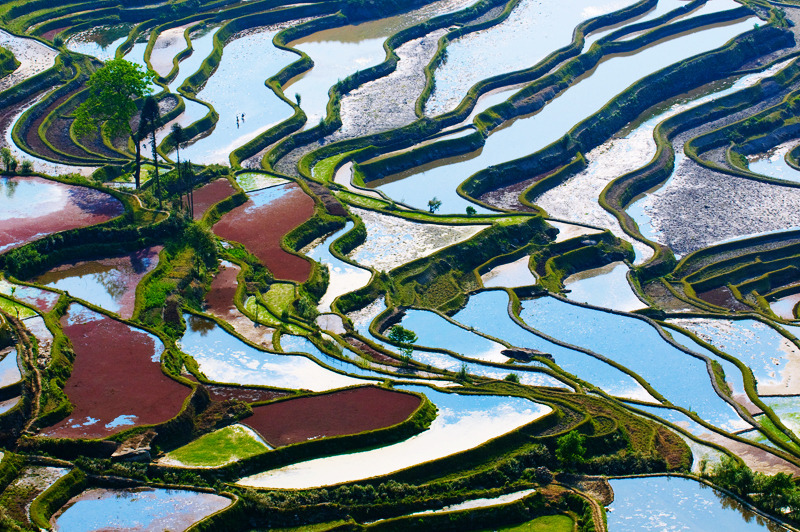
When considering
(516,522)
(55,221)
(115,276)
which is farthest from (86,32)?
(516,522)

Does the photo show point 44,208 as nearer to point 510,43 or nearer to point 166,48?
point 166,48

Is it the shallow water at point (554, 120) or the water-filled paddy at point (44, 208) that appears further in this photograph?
the shallow water at point (554, 120)

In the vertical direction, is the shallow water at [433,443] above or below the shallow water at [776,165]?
above

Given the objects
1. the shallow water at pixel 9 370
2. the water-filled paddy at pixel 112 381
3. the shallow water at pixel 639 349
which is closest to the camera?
the water-filled paddy at pixel 112 381

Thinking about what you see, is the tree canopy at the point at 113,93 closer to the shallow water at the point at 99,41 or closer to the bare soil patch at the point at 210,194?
the bare soil patch at the point at 210,194

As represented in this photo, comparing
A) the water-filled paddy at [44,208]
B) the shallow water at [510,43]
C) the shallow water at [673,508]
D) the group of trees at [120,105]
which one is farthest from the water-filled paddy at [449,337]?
the shallow water at [510,43]

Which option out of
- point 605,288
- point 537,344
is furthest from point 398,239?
point 537,344
